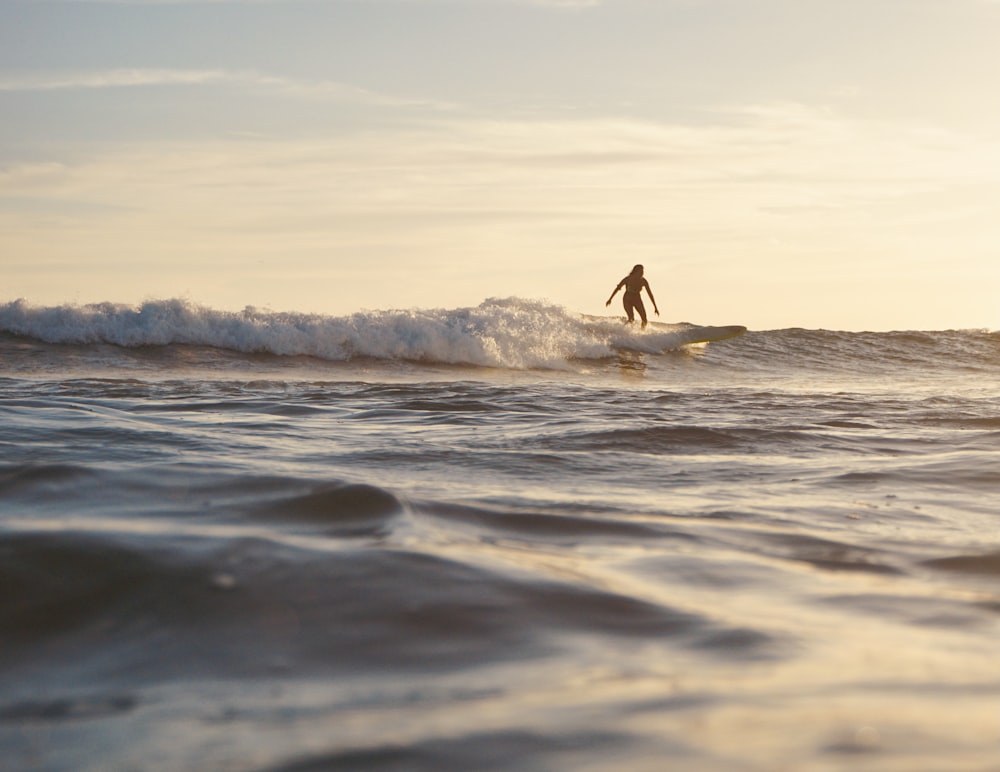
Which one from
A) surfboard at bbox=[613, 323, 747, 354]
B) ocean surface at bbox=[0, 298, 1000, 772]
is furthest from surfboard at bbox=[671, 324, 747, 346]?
ocean surface at bbox=[0, 298, 1000, 772]

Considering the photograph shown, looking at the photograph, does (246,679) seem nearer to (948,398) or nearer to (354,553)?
(354,553)

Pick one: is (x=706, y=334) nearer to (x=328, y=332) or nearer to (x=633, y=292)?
(x=633, y=292)

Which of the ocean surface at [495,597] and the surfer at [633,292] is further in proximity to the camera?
the surfer at [633,292]

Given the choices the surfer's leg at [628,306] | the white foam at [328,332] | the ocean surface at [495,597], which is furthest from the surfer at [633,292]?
the ocean surface at [495,597]

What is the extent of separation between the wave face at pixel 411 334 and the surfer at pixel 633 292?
0.49 m

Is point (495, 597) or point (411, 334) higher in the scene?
point (411, 334)

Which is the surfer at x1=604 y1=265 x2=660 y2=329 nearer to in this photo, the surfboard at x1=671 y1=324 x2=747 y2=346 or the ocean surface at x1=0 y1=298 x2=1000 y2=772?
the surfboard at x1=671 y1=324 x2=747 y2=346

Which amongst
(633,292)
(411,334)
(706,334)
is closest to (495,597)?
(411,334)

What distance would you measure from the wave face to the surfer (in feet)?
1.60

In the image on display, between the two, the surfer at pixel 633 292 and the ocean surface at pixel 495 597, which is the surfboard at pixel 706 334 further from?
the ocean surface at pixel 495 597

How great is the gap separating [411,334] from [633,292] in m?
4.71

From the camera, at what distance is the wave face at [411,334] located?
16438 mm

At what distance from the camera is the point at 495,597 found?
92.3 inches

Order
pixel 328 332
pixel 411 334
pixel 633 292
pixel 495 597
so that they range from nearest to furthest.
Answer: pixel 495 597
pixel 328 332
pixel 411 334
pixel 633 292
